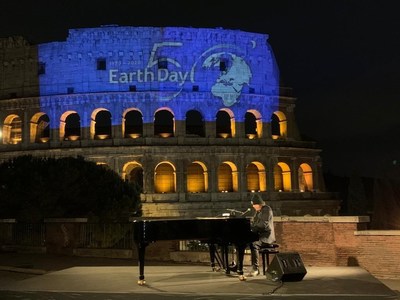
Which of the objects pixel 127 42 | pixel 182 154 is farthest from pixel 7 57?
pixel 182 154

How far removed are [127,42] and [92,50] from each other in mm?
2475

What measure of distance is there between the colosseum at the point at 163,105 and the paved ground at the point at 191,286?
22.1m

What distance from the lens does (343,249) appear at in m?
12.6

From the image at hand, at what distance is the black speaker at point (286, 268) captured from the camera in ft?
30.3

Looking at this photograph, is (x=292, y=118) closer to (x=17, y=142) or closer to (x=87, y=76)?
(x=87, y=76)

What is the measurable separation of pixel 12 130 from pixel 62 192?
1649cm

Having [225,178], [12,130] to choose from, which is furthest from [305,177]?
[12,130]

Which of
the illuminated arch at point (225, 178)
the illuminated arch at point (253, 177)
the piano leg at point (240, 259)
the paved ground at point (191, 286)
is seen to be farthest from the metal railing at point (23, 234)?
the illuminated arch at point (253, 177)

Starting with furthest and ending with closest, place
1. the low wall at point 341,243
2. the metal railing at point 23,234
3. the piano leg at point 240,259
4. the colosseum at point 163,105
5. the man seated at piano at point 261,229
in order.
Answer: the colosseum at point 163,105 < the metal railing at point 23,234 < the low wall at point 341,243 < the man seated at piano at point 261,229 < the piano leg at point 240,259

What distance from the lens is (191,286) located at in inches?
365

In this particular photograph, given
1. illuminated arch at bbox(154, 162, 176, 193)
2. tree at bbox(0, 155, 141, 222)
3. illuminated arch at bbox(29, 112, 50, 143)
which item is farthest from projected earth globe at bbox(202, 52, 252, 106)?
illuminated arch at bbox(29, 112, 50, 143)

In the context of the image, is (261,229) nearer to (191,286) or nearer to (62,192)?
(191,286)

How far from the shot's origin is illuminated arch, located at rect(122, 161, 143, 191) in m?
34.3

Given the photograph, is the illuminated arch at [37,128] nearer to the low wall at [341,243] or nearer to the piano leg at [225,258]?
the low wall at [341,243]
